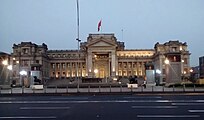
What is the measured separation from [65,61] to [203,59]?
6764 cm

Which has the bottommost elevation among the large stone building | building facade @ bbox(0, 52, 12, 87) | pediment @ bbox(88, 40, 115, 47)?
building facade @ bbox(0, 52, 12, 87)

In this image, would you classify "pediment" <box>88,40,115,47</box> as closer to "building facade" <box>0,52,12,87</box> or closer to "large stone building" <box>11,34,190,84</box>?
"large stone building" <box>11,34,190,84</box>

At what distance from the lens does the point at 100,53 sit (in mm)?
130000

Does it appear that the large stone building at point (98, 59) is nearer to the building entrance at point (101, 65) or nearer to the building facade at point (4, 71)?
the building entrance at point (101, 65)

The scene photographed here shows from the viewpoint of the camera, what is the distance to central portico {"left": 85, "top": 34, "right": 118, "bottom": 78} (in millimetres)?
126794

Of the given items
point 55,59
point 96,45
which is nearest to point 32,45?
point 55,59

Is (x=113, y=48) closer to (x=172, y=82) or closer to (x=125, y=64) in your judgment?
(x=125, y=64)

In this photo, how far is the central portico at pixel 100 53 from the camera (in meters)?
127

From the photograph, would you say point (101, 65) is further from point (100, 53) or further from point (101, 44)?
point (101, 44)

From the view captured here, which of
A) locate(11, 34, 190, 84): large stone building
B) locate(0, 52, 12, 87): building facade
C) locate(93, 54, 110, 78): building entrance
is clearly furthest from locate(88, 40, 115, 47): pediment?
locate(0, 52, 12, 87): building facade

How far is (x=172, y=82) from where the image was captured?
169ft

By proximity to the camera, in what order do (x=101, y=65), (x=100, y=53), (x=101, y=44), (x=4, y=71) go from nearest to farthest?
(x=4, y=71), (x=101, y=44), (x=100, y=53), (x=101, y=65)

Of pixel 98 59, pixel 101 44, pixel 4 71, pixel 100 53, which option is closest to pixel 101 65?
pixel 98 59

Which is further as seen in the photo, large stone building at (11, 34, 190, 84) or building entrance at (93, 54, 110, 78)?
building entrance at (93, 54, 110, 78)
